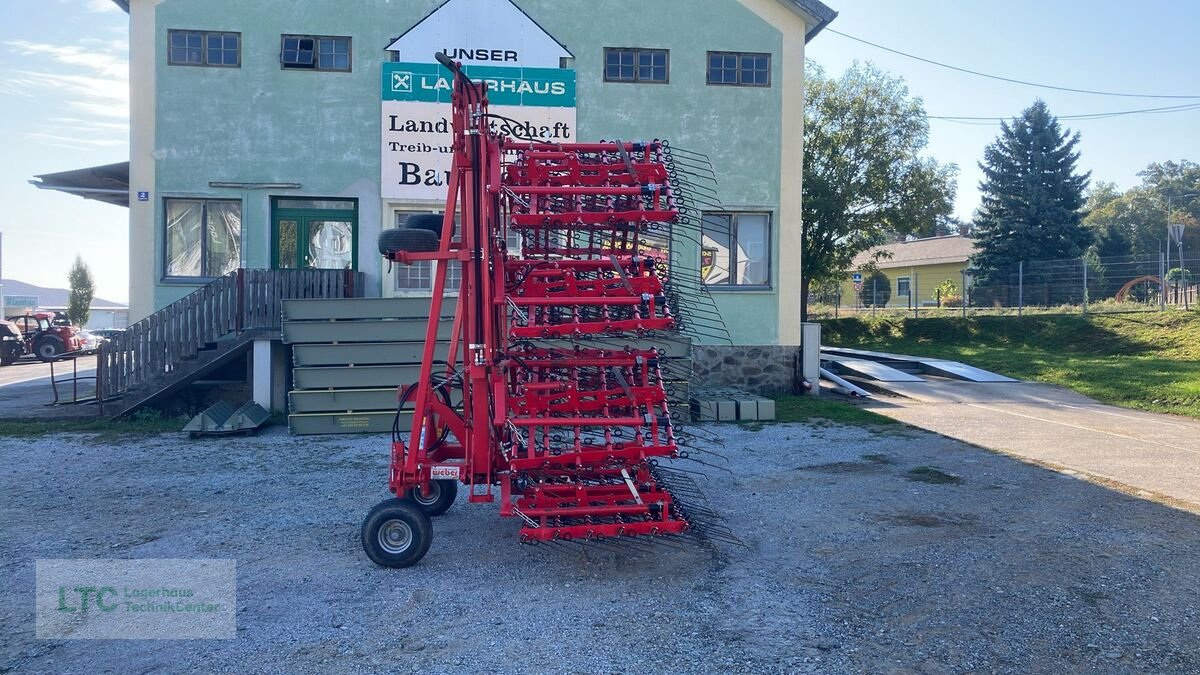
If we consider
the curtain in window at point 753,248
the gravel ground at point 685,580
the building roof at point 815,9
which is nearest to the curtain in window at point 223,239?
the gravel ground at point 685,580

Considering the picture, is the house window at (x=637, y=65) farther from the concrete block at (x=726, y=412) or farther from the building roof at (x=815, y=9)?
the concrete block at (x=726, y=412)

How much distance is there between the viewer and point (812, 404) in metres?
14.8

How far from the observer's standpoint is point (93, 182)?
52.7 ft

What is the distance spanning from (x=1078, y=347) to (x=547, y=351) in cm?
2135

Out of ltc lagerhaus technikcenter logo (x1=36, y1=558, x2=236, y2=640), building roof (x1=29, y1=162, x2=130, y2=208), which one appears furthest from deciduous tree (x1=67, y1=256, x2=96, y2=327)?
ltc lagerhaus technikcenter logo (x1=36, y1=558, x2=236, y2=640)

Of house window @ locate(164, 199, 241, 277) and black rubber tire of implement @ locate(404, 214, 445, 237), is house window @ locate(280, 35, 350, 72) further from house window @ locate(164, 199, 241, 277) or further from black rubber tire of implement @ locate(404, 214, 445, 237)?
black rubber tire of implement @ locate(404, 214, 445, 237)

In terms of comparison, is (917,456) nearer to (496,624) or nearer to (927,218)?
(496,624)

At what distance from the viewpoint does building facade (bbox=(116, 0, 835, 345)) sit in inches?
582

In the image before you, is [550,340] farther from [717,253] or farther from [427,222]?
[717,253]

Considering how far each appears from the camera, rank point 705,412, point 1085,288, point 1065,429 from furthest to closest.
Answer: point 1085,288, point 705,412, point 1065,429

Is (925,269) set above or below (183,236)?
above

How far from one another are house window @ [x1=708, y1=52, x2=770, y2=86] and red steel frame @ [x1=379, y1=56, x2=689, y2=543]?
9.97 m

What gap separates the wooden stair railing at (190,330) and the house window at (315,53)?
377 cm

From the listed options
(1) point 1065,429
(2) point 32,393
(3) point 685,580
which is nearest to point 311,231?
(2) point 32,393
